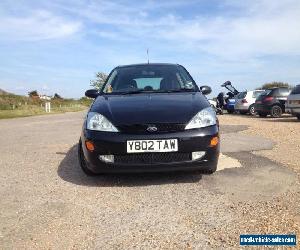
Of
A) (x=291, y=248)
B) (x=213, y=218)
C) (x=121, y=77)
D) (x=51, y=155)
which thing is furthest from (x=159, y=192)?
(x=51, y=155)

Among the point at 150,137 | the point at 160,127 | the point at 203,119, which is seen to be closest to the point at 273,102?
Answer: the point at 203,119

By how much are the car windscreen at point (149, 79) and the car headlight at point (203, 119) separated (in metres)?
0.99

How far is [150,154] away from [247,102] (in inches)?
745

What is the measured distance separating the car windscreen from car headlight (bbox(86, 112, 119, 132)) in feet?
3.49

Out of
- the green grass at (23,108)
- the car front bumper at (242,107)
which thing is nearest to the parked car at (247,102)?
the car front bumper at (242,107)

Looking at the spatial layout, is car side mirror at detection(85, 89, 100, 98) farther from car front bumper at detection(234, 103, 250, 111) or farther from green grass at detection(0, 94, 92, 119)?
green grass at detection(0, 94, 92, 119)

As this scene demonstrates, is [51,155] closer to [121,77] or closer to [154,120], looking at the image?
[121,77]

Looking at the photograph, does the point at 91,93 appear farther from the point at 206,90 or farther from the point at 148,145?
the point at 148,145

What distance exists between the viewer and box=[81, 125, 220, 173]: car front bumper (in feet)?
15.5

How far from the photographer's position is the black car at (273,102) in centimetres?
1944

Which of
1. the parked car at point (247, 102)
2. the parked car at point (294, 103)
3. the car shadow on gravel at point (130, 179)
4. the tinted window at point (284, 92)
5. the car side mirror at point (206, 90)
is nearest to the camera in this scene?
the car shadow on gravel at point (130, 179)

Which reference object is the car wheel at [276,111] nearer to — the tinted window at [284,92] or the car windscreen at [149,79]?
the tinted window at [284,92]

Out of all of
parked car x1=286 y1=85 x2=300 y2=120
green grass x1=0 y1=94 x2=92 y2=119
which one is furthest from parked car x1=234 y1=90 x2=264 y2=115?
green grass x1=0 y1=94 x2=92 y2=119

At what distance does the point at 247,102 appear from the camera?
2291cm
